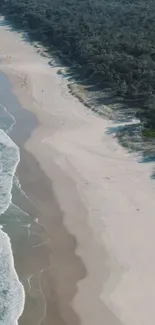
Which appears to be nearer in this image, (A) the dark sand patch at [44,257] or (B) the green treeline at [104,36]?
(A) the dark sand patch at [44,257]

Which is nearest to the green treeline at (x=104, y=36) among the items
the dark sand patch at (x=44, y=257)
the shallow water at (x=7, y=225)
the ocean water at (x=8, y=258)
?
the shallow water at (x=7, y=225)

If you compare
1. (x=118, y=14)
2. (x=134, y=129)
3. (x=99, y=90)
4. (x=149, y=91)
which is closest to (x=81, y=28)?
(x=118, y=14)

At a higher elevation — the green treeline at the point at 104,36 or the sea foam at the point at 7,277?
the sea foam at the point at 7,277

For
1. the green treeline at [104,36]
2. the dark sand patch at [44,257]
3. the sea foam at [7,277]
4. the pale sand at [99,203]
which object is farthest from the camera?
the green treeline at [104,36]

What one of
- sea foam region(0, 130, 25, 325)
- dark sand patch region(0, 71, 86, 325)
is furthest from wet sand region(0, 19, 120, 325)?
sea foam region(0, 130, 25, 325)

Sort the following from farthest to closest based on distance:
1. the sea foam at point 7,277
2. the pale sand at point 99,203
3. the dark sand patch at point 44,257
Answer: the pale sand at point 99,203, the dark sand patch at point 44,257, the sea foam at point 7,277

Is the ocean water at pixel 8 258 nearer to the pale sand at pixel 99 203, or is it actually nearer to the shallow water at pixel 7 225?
the shallow water at pixel 7 225

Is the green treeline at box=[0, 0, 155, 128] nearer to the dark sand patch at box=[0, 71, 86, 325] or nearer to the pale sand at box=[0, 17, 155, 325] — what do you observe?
the pale sand at box=[0, 17, 155, 325]

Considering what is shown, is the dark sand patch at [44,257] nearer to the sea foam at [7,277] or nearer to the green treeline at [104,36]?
the sea foam at [7,277]
